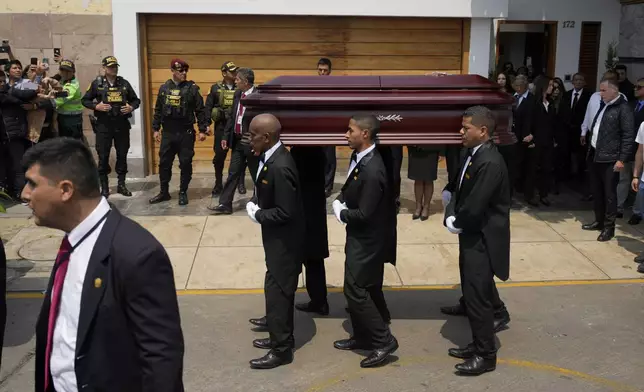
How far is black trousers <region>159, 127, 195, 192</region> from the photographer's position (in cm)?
979

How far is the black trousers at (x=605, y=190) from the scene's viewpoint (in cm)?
824

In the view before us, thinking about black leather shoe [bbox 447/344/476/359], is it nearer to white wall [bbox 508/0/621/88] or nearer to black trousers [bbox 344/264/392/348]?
black trousers [bbox 344/264/392/348]

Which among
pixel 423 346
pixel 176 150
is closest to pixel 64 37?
pixel 176 150

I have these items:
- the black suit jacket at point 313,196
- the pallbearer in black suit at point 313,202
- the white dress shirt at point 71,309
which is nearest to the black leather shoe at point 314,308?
the pallbearer in black suit at point 313,202

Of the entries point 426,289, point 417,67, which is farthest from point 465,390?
point 417,67

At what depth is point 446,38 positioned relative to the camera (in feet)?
38.4

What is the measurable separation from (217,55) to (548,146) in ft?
17.4

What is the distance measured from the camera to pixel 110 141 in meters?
10.1

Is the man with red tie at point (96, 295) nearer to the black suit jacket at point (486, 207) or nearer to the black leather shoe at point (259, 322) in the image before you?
the black suit jacket at point (486, 207)

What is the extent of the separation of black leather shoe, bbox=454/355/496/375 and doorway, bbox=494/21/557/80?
7.77 metres

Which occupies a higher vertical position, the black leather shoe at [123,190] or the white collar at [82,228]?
the white collar at [82,228]

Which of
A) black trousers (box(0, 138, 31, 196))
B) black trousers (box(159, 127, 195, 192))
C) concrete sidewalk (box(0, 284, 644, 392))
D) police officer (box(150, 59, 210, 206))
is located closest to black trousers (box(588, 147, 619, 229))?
concrete sidewalk (box(0, 284, 644, 392))

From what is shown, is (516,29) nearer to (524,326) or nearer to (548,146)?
(548,146)

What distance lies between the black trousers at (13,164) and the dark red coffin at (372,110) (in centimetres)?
595
